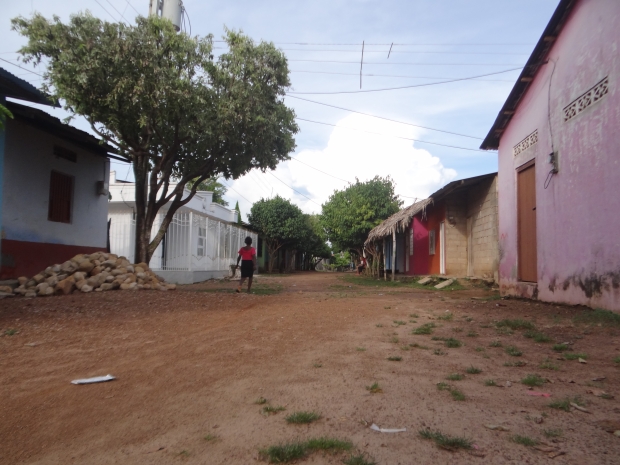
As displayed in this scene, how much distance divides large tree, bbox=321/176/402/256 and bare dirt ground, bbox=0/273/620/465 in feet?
72.9

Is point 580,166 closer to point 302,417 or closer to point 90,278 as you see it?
point 302,417

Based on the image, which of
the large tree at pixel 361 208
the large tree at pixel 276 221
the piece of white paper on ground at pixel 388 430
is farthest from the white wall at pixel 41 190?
the large tree at pixel 276 221

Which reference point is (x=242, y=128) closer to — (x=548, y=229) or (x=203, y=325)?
(x=203, y=325)

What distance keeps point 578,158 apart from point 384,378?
5.65 metres

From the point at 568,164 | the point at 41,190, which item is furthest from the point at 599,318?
the point at 41,190

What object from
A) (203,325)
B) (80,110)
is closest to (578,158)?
(203,325)

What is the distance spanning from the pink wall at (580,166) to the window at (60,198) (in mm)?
11393

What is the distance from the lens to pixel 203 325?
7000 mm

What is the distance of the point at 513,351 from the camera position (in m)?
5.06

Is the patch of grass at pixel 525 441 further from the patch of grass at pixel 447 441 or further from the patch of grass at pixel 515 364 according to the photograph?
the patch of grass at pixel 515 364

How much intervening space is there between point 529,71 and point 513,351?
666 cm

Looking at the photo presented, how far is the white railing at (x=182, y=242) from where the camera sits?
687 inches

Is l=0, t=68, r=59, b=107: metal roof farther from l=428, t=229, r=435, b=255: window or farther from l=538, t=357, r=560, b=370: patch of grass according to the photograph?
l=428, t=229, r=435, b=255: window

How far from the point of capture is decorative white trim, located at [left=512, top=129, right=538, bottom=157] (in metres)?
9.48
